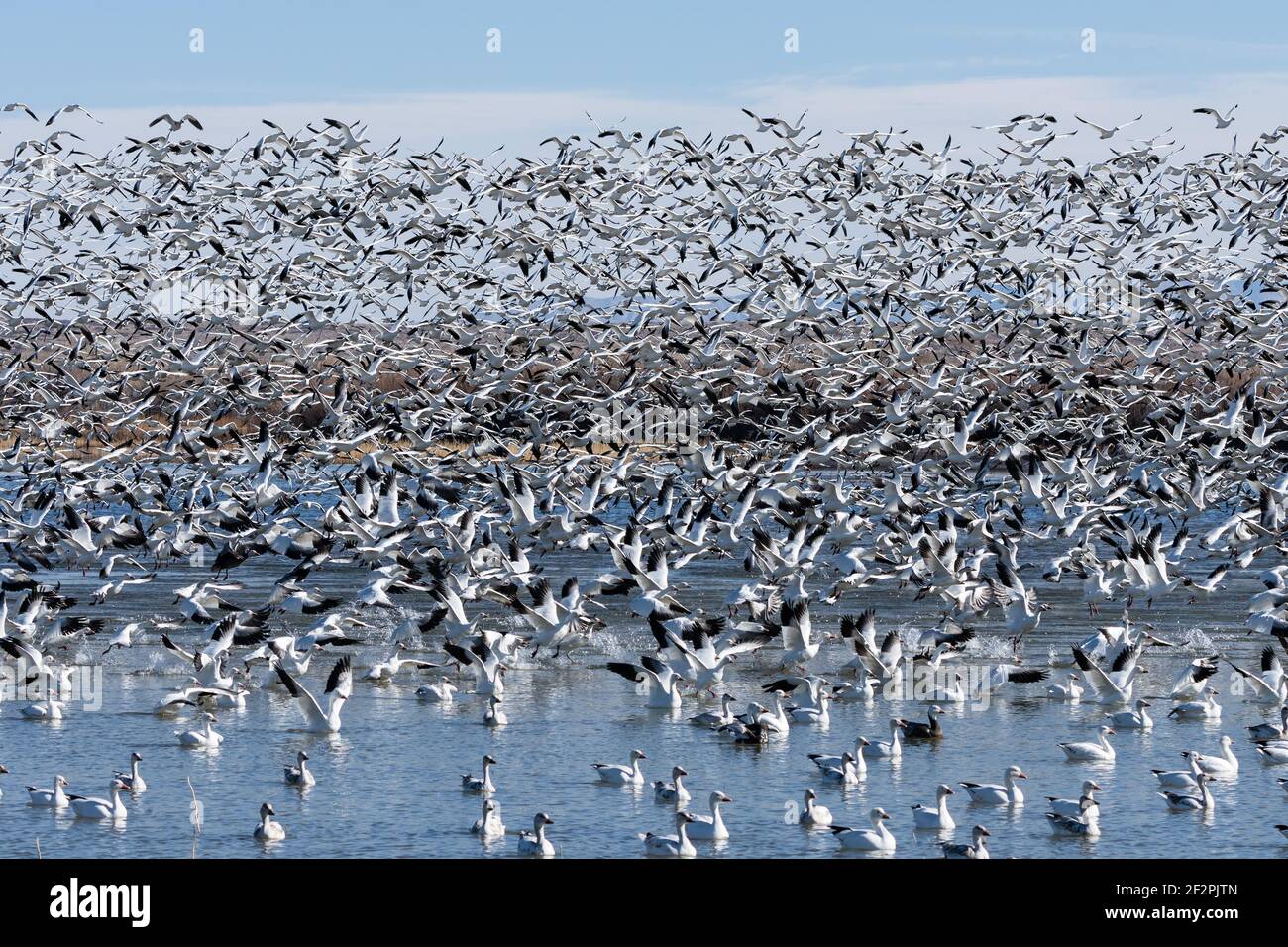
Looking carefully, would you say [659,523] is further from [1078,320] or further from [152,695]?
[1078,320]

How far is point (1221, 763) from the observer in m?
18.6

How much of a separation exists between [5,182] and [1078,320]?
70.5 ft

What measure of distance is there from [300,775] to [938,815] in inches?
221

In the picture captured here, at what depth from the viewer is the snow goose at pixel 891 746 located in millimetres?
19734

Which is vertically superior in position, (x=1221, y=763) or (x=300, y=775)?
(x=300, y=775)

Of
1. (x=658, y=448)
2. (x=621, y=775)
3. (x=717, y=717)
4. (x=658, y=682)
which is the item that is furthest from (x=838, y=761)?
(x=658, y=448)

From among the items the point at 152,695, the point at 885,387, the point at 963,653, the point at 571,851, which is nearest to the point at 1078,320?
the point at 885,387

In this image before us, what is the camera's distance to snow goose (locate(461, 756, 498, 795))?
17906 mm

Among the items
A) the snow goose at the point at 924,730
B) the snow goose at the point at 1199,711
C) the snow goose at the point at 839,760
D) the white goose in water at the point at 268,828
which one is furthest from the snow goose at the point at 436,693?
the snow goose at the point at 1199,711

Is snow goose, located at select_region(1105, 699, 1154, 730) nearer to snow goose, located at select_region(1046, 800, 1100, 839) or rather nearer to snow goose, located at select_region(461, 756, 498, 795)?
snow goose, located at select_region(1046, 800, 1100, 839)

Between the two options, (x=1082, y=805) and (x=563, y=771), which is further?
(x=563, y=771)

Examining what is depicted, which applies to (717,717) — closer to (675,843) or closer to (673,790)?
(673,790)

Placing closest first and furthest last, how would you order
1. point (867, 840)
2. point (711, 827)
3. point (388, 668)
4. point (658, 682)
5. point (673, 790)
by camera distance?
point (867, 840) < point (711, 827) < point (673, 790) < point (658, 682) < point (388, 668)

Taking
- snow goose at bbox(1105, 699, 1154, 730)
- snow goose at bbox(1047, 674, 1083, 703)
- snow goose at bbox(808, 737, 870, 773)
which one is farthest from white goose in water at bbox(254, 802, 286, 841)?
snow goose at bbox(1047, 674, 1083, 703)
